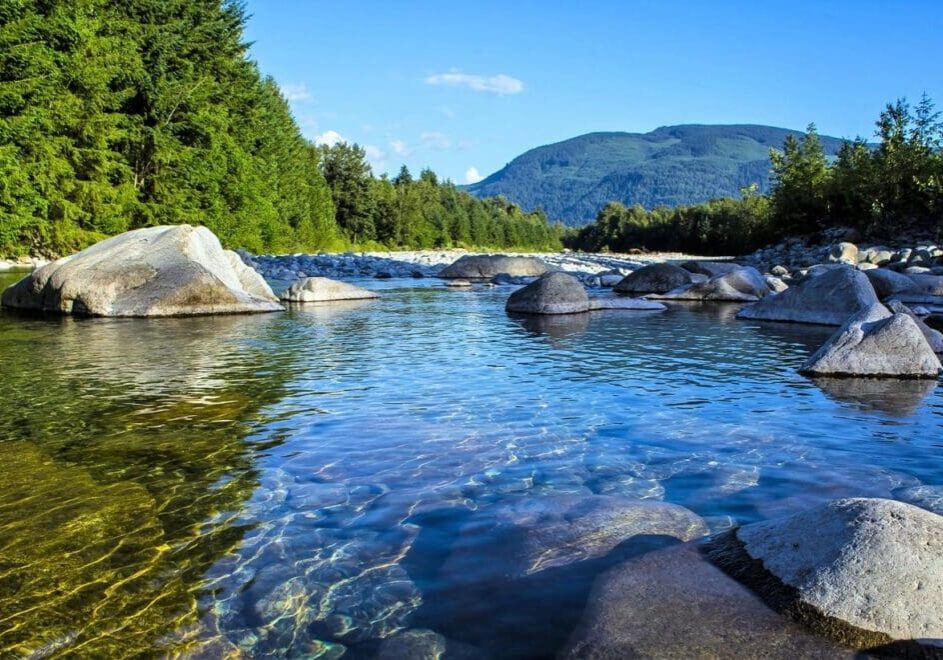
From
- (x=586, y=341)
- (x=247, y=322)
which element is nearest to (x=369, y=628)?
→ (x=586, y=341)

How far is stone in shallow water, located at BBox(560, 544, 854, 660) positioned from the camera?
226 centimetres

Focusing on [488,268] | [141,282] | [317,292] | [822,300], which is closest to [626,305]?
[822,300]

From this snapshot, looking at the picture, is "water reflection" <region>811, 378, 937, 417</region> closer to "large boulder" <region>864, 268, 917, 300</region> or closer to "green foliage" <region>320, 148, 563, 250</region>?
"large boulder" <region>864, 268, 917, 300</region>

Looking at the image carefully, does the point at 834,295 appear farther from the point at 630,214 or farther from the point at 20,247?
the point at 630,214

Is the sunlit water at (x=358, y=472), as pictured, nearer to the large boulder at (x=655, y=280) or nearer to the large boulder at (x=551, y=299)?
the large boulder at (x=551, y=299)

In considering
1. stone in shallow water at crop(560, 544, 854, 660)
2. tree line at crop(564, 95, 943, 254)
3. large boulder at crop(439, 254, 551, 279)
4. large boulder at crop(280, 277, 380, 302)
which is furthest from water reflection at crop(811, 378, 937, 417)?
tree line at crop(564, 95, 943, 254)

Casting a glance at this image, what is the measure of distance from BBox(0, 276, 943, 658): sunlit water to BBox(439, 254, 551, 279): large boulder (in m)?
20.1

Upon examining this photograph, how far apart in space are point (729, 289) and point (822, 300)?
18.6 ft

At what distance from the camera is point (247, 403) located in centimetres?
612

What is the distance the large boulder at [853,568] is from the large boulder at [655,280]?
59.2 feet

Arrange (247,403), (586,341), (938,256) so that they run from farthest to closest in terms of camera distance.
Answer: (938,256), (586,341), (247,403)

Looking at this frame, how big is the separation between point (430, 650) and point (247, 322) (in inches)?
424

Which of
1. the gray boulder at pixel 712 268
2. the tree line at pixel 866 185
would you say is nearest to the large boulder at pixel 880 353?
the gray boulder at pixel 712 268

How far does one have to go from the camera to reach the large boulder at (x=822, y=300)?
12195 mm
